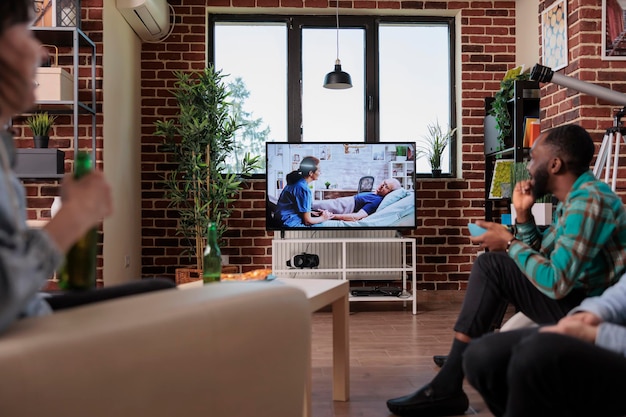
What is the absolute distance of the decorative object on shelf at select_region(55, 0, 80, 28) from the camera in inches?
153

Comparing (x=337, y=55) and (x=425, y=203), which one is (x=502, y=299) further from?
(x=337, y=55)

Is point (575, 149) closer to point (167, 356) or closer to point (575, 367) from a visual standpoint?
point (575, 367)

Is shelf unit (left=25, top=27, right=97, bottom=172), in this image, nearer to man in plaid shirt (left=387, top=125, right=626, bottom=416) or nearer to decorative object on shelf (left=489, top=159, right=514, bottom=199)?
man in plaid shirt (left=387, top=125, right=626, bottom=416)

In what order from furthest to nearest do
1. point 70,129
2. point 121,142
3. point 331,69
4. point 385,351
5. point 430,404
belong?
point 331,69 < point 121,142 < point 70,129 < point 385,351 < point 430,404

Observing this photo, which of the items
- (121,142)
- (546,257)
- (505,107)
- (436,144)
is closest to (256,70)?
(121,142)

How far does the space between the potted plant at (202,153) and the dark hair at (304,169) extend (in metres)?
0.34

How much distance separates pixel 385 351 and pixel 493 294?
1.45 metres

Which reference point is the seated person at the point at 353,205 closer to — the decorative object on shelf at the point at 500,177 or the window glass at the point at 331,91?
the window glass at the point at 331,91

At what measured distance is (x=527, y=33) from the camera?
5.26 meters

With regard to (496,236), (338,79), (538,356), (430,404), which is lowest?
(430,404)

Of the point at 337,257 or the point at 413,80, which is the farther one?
the point at 413,80

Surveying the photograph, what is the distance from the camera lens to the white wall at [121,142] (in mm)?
4352

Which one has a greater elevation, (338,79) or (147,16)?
(147,16)

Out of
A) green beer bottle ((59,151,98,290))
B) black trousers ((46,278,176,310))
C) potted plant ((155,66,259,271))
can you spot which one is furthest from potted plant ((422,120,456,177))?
green beer bottle ((59,151,98,290))
